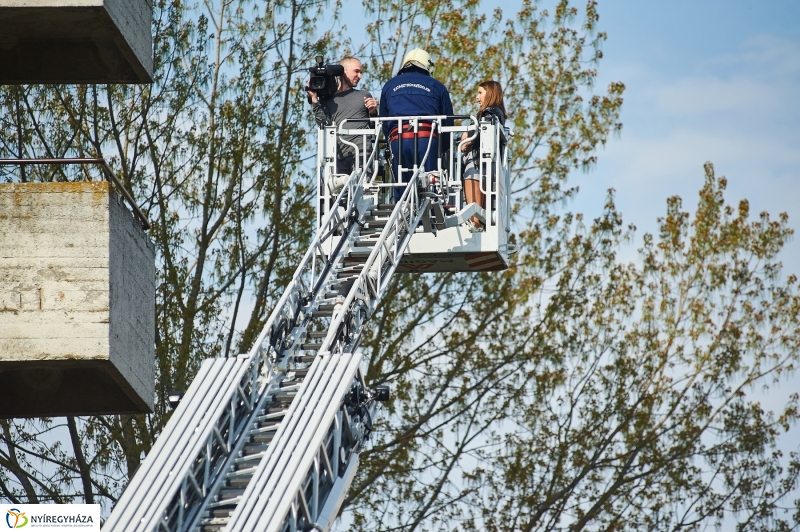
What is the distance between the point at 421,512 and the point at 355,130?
7941 mm

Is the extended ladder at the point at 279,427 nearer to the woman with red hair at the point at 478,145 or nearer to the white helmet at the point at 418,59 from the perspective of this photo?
the woman with red hair at the point at 478,145

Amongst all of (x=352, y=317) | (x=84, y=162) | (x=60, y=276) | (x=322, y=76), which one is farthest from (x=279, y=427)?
(x=322, y=76)

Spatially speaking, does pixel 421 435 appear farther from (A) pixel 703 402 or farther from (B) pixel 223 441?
(B) pixel 223 441

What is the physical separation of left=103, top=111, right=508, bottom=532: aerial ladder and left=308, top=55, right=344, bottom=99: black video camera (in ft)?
3.06

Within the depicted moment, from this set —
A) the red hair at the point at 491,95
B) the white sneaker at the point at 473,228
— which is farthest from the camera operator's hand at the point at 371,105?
the white sneaker at the point at 473,228

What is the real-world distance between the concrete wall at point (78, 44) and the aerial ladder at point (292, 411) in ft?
7.94

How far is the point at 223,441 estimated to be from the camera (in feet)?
36.7

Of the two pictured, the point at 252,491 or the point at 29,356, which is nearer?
the point at 252,491

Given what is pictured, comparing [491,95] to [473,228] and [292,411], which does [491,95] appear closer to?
[473,228]

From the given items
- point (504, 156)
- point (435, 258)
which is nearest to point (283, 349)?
point (435, 258)

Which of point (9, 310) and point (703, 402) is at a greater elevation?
point (9, 310)

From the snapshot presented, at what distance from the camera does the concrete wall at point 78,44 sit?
45.0ft

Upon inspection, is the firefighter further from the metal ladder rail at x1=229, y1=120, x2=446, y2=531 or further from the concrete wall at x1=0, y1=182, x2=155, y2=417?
the concrete wall at x1=0, y1=182, x2=155, y2=417

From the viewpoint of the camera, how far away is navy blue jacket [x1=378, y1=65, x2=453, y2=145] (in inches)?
608
